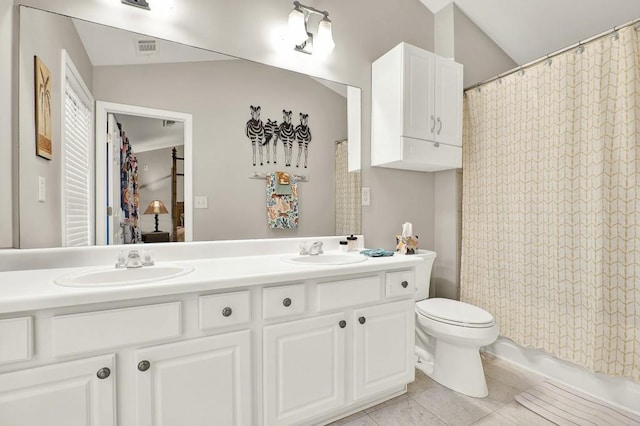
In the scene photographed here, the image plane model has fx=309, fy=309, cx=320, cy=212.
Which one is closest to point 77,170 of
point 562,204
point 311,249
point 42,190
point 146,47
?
point 42,190

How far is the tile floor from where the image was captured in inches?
61.9

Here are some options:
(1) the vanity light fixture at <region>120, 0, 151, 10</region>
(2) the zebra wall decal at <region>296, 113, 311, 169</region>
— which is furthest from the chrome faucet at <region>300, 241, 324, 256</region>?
(1) the vanity light fixture at <region>120, 0, 151, 10</region>

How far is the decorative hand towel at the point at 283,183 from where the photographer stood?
1.88 metres

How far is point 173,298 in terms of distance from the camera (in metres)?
1.10

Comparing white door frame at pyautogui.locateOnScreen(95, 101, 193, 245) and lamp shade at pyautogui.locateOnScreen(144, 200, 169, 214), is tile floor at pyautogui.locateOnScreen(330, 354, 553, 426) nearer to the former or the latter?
lamp shade at pyautogui.locateOnScreen(144, 200, 169, 214)

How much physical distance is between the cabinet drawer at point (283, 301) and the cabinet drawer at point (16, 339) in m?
0.72

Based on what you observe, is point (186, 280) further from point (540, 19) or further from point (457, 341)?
point (540, 19)

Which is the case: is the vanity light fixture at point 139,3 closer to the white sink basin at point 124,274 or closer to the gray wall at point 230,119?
the gray wall at point 230,119

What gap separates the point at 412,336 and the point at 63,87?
2.09 m

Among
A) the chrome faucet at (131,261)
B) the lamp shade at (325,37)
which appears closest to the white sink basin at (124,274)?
the chrome faucet at (131,261)

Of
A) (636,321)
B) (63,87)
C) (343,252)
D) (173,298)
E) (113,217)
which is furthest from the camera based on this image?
(343,252)

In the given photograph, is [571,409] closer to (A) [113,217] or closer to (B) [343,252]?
(B) [343,252]

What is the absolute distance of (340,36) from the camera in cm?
211

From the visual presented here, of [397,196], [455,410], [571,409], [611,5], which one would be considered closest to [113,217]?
[397,196]
